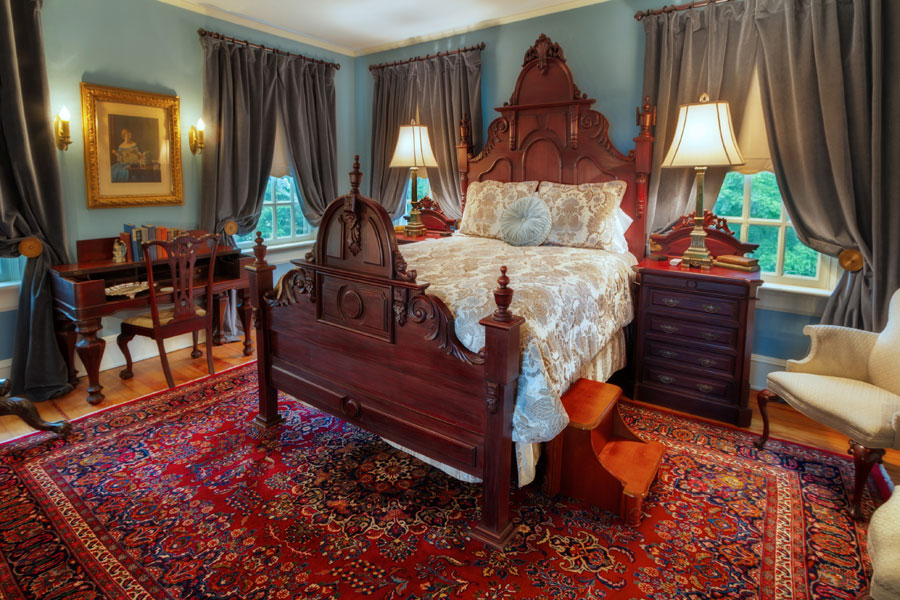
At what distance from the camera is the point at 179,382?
12.0 feet

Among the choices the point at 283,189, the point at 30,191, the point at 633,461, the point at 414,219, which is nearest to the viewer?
the point at 633,461

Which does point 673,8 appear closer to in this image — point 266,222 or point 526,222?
point 526,222

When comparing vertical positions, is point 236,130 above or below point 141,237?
above

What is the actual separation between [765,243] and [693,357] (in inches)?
39.3

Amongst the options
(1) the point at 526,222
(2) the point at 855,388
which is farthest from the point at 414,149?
(2) the point at 855,388

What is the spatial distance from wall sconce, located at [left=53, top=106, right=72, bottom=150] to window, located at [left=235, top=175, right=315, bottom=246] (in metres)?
1.54

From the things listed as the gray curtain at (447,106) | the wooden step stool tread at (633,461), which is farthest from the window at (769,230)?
the gray curtain at (447,106)

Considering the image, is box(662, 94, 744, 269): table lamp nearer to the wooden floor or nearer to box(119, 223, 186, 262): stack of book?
the wooden floor

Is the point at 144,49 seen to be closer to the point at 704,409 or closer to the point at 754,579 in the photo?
the point at 704,409

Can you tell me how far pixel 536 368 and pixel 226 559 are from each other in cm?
132

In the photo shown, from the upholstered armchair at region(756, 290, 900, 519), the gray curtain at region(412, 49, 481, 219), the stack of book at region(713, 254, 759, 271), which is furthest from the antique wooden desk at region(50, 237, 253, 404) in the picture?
the upholstered armchair at region(756, 290, 900, 519)

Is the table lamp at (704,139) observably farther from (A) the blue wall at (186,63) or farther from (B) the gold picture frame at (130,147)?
(B) the gold picture frame at (130,147)

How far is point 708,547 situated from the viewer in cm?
205

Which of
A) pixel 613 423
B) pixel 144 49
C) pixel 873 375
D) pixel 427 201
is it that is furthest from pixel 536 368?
pixel 144 49
